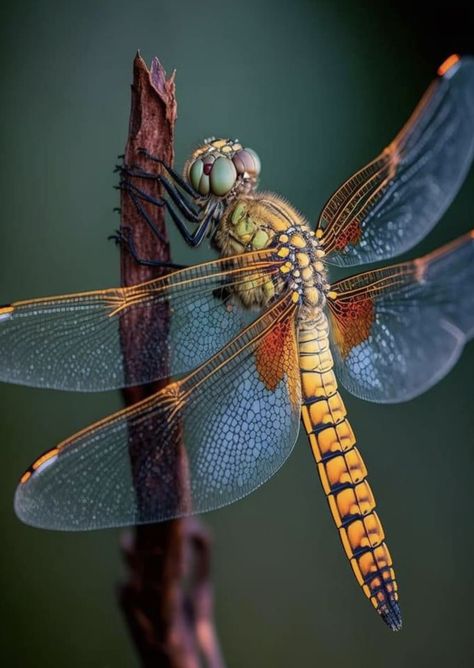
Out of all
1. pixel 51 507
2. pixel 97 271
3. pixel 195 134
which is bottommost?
pixel 51 507

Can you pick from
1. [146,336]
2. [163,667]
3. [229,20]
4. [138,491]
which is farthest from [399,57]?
[163,667]

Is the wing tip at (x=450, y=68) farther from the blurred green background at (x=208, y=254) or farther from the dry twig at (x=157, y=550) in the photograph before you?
the blurred green background at (x=208, y=254)

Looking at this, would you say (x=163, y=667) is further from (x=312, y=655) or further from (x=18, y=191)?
(x=18, y=191)

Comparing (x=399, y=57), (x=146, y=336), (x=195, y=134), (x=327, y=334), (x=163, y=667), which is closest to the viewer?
(x=163, y=667)

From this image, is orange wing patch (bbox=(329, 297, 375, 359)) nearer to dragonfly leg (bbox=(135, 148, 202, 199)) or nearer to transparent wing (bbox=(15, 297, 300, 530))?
transparent wing (bbox=(15, 297, 300, 530))

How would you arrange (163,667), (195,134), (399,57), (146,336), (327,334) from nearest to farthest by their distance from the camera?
(163,667), (146,336), (327,334), (195,134), (399,57)

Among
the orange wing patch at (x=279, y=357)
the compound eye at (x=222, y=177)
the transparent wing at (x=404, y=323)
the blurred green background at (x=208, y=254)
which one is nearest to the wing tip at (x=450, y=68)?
the transparent wing at (x=404, y=323)
